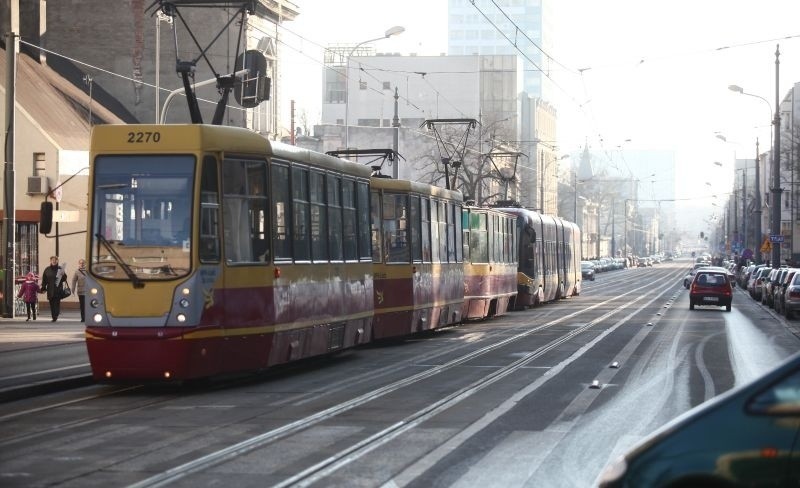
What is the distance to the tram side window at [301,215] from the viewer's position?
1906cm

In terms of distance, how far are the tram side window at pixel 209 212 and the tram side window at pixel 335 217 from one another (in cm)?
416

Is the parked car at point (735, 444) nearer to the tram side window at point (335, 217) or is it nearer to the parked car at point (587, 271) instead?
the tram side window at point (335, 217)

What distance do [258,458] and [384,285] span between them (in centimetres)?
1423

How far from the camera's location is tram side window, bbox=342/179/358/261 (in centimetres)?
2180

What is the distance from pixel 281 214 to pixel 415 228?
30.1 feet

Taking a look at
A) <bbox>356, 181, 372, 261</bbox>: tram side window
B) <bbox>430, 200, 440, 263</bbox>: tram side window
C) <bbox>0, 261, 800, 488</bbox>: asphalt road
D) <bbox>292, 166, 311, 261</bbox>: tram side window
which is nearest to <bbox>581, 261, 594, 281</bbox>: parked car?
<bbox>430, 200, 440, 263</bbox>: tram side window

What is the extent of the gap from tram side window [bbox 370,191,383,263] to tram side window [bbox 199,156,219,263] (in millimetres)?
7699

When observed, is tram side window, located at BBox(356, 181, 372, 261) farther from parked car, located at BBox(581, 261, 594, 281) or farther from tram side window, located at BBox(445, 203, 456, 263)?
parked car, located at BBox(581, 261, 594, 281)

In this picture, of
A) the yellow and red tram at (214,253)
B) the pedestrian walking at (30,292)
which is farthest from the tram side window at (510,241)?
the yellow and red tram at (214,253)

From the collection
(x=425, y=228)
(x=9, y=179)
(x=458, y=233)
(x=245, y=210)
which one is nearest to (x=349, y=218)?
(x=245, y=210)

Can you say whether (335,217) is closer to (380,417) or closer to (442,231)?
(380,417)

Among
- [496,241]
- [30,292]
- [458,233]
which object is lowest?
[30,292]

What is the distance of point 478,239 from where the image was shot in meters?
36.3

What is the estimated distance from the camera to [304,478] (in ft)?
32.7
